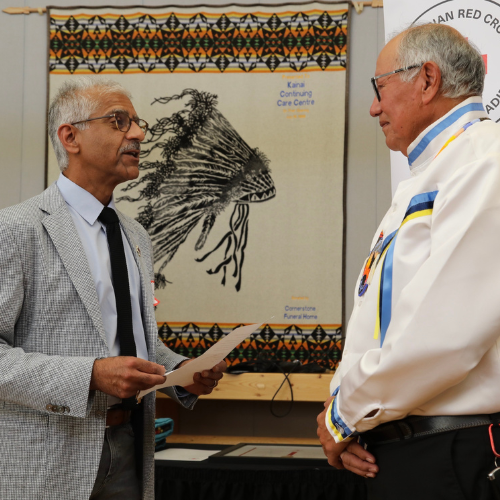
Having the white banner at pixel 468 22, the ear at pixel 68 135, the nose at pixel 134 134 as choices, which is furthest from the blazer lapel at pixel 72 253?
the white banner at pixel 468 22

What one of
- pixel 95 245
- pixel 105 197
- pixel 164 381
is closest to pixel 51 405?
pixel 164 381

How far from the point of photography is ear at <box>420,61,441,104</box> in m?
1.49

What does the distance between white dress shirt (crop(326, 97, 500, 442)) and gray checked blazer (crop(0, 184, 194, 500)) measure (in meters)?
0.64

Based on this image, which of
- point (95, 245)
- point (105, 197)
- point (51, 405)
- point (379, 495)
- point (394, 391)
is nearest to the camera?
point (394, 391)

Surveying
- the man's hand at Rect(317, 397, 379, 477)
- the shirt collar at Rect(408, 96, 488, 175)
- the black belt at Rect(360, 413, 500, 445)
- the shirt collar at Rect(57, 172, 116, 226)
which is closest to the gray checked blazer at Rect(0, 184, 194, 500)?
the shirt collar at Rect(57, 172, 116, 226)

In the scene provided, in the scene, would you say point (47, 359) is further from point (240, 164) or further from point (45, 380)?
point (240, 164)

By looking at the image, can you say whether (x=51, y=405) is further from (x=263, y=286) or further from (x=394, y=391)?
(x=263, y=286)

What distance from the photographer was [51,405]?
1.46m

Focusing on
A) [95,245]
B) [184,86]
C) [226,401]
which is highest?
[184,86]

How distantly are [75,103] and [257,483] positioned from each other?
5.20 ft

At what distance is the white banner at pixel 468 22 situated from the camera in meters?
2.23

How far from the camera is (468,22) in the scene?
2303 mm

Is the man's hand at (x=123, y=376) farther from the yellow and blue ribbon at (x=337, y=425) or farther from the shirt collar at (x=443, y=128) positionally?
the shirt collar at (x=443, y=128)

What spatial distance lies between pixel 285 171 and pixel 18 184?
66.7 inches
